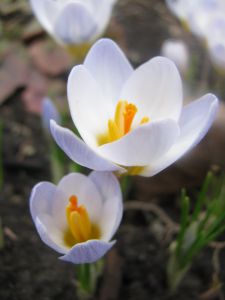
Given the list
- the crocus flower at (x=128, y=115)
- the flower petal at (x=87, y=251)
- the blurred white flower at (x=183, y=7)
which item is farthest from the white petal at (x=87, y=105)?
the blurred white flower at (x=183, y=7)

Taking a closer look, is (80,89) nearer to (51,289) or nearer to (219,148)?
(51,289)

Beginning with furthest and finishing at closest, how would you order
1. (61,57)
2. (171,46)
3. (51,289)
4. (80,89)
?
(61,57) → (171,46) → (51,289) → (80,89)

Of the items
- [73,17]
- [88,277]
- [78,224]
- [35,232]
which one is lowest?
[35,232]

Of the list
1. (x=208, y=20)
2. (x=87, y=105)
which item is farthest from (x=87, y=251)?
(x=208, y=20)

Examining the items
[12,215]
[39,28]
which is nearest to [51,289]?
[12,215]

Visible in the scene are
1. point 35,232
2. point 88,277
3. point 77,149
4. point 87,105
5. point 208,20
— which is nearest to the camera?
point 77,149

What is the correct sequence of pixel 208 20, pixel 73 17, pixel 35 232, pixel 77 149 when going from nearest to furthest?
pixel 77 149 < pixel 73 17 < pixel 35 232 < pixel 208 20

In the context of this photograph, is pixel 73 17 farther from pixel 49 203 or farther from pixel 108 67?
pixel 49 203

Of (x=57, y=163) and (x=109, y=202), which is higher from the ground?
(x=109, y=202)
